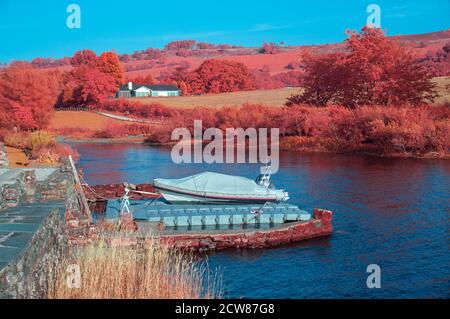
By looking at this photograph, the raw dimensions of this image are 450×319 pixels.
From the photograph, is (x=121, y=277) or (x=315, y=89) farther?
(x=315, y=89)

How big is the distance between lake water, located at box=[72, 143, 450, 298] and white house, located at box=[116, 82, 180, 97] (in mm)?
83976

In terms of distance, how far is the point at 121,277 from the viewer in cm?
1167

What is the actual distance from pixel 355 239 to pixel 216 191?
7.62 meters

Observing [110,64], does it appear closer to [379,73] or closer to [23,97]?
[23,97]

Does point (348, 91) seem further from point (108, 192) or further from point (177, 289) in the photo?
point (177, 289)

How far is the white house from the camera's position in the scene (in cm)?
12556

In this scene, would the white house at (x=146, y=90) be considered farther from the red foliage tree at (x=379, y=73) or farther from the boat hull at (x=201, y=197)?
the boat hull at (x=201, y=197)

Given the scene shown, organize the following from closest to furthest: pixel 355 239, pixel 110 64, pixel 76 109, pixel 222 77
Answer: pixel 355 239 → pixel 76 109 → pixel 110 64 → pixel 222 77

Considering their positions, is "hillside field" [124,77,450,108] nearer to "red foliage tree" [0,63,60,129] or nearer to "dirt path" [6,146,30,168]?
"red foliage tree" [0,63,60,129]

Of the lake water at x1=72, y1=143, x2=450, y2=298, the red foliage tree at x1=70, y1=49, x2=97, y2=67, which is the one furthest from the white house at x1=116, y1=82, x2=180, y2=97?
the lake water at x1=72, y1=143, x2=450, y2=298

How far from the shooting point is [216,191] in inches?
1069

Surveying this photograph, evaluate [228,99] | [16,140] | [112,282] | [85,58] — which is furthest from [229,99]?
[112,282]

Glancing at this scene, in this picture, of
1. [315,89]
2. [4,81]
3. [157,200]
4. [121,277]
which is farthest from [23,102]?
[121,277]
